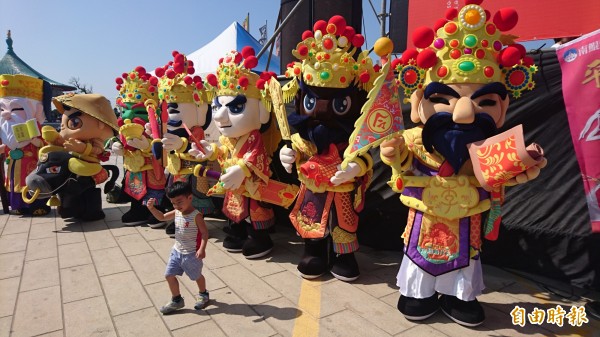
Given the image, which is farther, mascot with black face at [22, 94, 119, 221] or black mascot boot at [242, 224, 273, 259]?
mascot with black face at [22, 94, 119, 221]

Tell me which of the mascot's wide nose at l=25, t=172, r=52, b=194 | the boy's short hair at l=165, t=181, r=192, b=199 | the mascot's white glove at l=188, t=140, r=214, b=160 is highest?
the mascot's white glove at l=188, t=140, r=214, b=160

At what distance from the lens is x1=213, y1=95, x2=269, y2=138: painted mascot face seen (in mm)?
3756

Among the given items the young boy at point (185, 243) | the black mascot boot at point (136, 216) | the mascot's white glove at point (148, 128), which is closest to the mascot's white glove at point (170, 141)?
the mascot's white glove at point (148, 128)

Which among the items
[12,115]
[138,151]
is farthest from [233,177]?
[12,115]

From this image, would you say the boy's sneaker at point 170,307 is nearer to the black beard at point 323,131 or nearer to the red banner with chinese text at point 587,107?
the black beard at point 323,131

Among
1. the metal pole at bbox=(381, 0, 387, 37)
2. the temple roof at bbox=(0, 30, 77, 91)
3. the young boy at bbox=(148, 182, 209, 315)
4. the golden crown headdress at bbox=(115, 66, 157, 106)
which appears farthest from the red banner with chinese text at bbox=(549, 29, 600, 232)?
the temple roof at bbox=(0, 30, 77, 91)

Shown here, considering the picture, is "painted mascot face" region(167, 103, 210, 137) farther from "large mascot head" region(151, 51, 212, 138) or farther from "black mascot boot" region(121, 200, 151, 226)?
"black mascot boot" region(121, 200, 151, 226)

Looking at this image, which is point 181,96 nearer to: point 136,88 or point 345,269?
point 136,88

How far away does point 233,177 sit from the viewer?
3.65 metres

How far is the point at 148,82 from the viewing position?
5234 mm

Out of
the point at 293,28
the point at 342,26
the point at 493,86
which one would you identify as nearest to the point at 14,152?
the point at 293,28

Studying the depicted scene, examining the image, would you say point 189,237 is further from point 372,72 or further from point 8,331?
point 372,72

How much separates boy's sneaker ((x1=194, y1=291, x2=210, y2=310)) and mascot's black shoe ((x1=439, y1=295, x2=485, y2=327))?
76.3 inches

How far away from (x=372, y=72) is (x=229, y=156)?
6.05 feet
